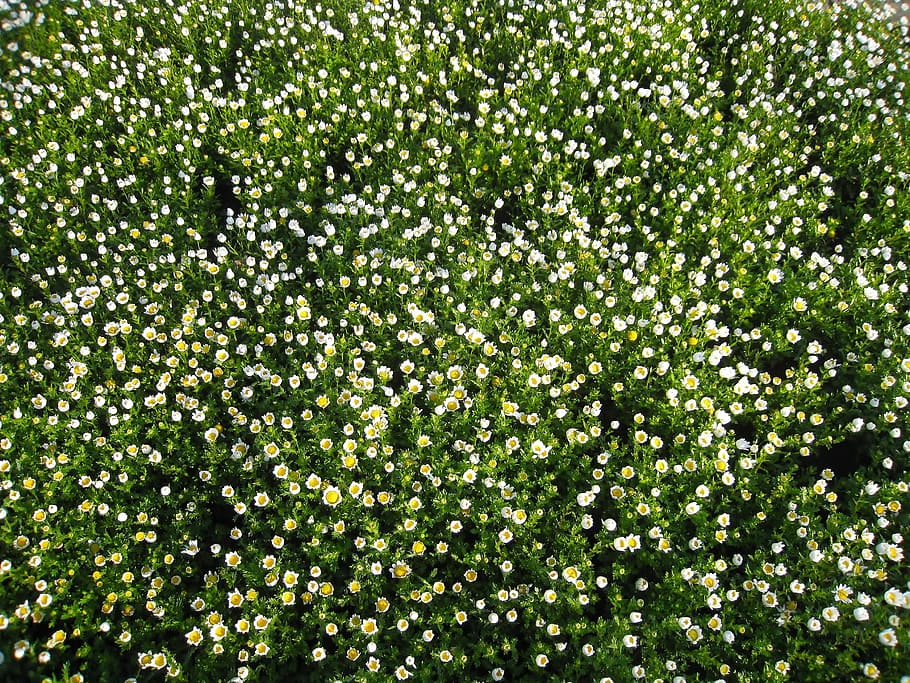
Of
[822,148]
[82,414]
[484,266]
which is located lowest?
[82,414]

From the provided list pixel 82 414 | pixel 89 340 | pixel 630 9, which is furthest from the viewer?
pixel 630 9

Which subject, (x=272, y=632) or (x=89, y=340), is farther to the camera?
(x=89, y=340)

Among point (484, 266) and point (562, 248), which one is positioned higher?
point (562, 248)

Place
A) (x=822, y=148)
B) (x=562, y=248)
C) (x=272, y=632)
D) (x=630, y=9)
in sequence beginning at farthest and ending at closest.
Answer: (x=630, y=9) → (x=822, y=148) → (x=562, y=248) → (x=272, y=632)

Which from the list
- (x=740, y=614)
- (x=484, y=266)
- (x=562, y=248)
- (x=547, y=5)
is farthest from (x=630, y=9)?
(x=740, y=614)

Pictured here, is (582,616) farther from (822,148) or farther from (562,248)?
(822,148)

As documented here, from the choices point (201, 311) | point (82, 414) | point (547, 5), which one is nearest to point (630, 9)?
point (547, 5)
